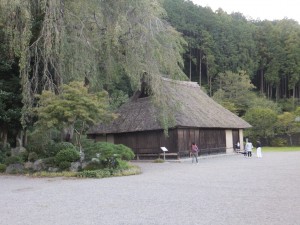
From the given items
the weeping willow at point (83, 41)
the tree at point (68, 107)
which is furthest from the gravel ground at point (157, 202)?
the weeping willow at point (83, 41)

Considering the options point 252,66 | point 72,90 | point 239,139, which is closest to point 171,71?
point 72,90

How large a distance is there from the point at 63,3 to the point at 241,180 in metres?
11.0

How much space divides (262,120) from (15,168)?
28107 millimetres

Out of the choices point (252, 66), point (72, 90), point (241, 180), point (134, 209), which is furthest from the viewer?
point (252, 66)

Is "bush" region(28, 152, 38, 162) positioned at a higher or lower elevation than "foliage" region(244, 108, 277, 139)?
lower

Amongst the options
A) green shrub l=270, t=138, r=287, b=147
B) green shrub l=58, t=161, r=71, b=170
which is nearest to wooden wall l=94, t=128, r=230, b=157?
green shrub l=58, t=161, r=71, b=170

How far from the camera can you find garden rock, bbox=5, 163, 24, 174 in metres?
15.9

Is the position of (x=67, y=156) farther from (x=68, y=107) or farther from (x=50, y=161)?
(x=68, y=107)

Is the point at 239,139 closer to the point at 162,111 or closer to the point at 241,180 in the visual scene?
the point at 162,111

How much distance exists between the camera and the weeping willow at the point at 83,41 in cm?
1523

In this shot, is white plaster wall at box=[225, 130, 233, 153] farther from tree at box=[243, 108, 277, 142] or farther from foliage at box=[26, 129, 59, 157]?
foliage at box=[26, 129, 59, 157]

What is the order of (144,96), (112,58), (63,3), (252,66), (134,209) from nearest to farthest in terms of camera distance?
(134,209)
(63,3)
(112,58)
(144,96)
(252,66)

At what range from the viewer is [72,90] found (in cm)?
1435

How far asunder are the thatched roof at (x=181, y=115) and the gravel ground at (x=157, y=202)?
1043cm
